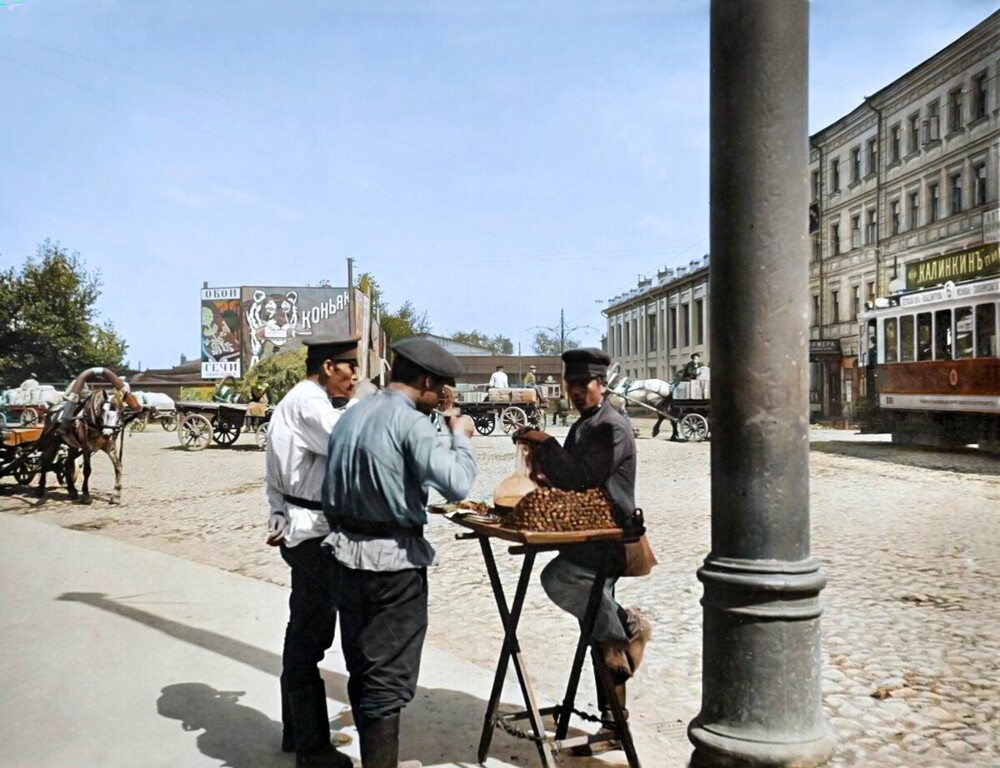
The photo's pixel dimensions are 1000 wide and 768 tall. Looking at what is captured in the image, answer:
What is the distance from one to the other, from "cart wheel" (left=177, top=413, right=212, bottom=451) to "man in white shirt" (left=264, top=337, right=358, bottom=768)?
20.8 meters

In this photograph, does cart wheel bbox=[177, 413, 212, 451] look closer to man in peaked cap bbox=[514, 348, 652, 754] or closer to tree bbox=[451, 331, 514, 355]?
man in peaked cap bbox=[514, 348, 652, 754]

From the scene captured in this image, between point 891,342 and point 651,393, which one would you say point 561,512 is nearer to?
point 891,342

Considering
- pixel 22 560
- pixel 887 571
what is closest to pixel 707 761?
pixel 887 571

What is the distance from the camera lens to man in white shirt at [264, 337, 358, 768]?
12.2ft

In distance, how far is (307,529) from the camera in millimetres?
3898

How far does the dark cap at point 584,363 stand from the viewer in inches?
154

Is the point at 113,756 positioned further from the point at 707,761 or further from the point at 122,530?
the point at 122,530

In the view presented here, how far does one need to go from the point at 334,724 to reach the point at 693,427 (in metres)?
20.6

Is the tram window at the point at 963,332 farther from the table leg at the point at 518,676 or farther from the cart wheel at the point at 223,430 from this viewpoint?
the table leg at the point at 518,676

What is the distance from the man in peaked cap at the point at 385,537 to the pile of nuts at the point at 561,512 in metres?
0.27

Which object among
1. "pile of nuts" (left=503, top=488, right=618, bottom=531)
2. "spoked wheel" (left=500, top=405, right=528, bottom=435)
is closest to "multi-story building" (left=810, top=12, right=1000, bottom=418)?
"spoked wheel" (left=500, top=405, right=528, bottom=435)

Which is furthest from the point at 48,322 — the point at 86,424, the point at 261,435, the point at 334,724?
the point at 334,724

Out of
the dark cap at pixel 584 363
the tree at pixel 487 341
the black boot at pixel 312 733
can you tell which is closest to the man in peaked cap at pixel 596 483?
the dark cap at pixel 584 363

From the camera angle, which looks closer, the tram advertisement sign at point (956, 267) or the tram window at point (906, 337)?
the tram advertisement sign at point (956, 267)
